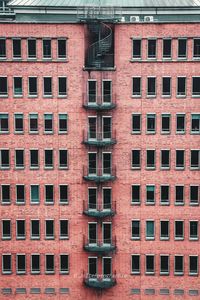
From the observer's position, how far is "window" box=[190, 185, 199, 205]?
56.8m

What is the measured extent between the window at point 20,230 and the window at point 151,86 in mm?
18796

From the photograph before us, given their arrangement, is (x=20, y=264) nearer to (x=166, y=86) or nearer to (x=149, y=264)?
(x=149, y=264)

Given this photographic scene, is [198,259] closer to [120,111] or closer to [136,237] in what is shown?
[136,237]

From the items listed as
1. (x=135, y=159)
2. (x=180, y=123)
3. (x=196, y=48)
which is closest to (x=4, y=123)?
(x=135, y=159)

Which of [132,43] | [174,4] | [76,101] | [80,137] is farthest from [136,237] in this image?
[174,4]

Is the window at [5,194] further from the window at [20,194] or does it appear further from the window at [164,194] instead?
the window at [164,194]

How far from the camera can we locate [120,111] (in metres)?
55.8

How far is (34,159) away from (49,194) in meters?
4.00

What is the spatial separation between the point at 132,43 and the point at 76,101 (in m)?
8.10

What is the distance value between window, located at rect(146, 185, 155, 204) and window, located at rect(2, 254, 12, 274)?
15.9 m

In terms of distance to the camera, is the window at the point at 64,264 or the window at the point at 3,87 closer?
the window at the point at 3,87

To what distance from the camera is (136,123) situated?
184 feet

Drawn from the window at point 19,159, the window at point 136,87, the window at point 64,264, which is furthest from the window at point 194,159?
the window at point 19,159

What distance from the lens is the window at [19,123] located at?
5609 centimetres
